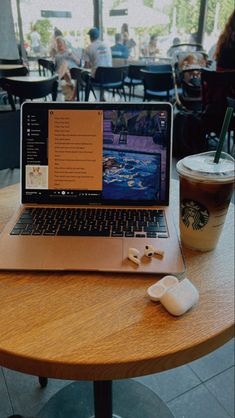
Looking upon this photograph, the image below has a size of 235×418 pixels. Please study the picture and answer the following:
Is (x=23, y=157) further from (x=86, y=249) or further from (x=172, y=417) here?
(x=172, y=417)

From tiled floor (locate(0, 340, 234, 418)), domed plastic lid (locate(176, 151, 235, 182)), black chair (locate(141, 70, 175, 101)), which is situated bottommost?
tiled floor (locate(0, 340, 234, 418))

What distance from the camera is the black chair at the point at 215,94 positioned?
273 cm

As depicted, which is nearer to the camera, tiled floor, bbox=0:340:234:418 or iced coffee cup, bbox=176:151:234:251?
iced coffee cup, bbox=176:151:234:251

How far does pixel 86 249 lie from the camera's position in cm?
62

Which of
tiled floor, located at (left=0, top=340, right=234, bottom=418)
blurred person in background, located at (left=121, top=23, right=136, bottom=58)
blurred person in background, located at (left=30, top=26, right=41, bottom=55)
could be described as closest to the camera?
tiled floor, located at (left=0, top=340, right=234, bottom=418)

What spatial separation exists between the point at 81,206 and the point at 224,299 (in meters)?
0.37

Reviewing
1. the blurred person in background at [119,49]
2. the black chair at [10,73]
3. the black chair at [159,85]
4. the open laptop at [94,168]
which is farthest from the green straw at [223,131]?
the blurred person in background at [119,49]

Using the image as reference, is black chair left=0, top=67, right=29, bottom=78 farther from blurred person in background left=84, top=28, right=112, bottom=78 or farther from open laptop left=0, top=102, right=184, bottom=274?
open laptop left=0, top=102, right=184, bottom=274

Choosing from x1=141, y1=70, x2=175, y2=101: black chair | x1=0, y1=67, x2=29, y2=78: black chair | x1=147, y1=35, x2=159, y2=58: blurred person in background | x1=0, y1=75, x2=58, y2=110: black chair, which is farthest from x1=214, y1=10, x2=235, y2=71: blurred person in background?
x1=147, y1=35, x2=159, y2=58: blurred person in background

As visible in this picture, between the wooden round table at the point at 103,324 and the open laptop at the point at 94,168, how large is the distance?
0.13 meters

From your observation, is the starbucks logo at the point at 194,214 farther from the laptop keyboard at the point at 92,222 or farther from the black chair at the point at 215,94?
the black chair at the point at 215,94

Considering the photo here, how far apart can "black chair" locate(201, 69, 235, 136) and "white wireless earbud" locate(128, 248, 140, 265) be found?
229 centimetres

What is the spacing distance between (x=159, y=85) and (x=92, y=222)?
380cm

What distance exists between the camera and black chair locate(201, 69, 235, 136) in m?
2.73
